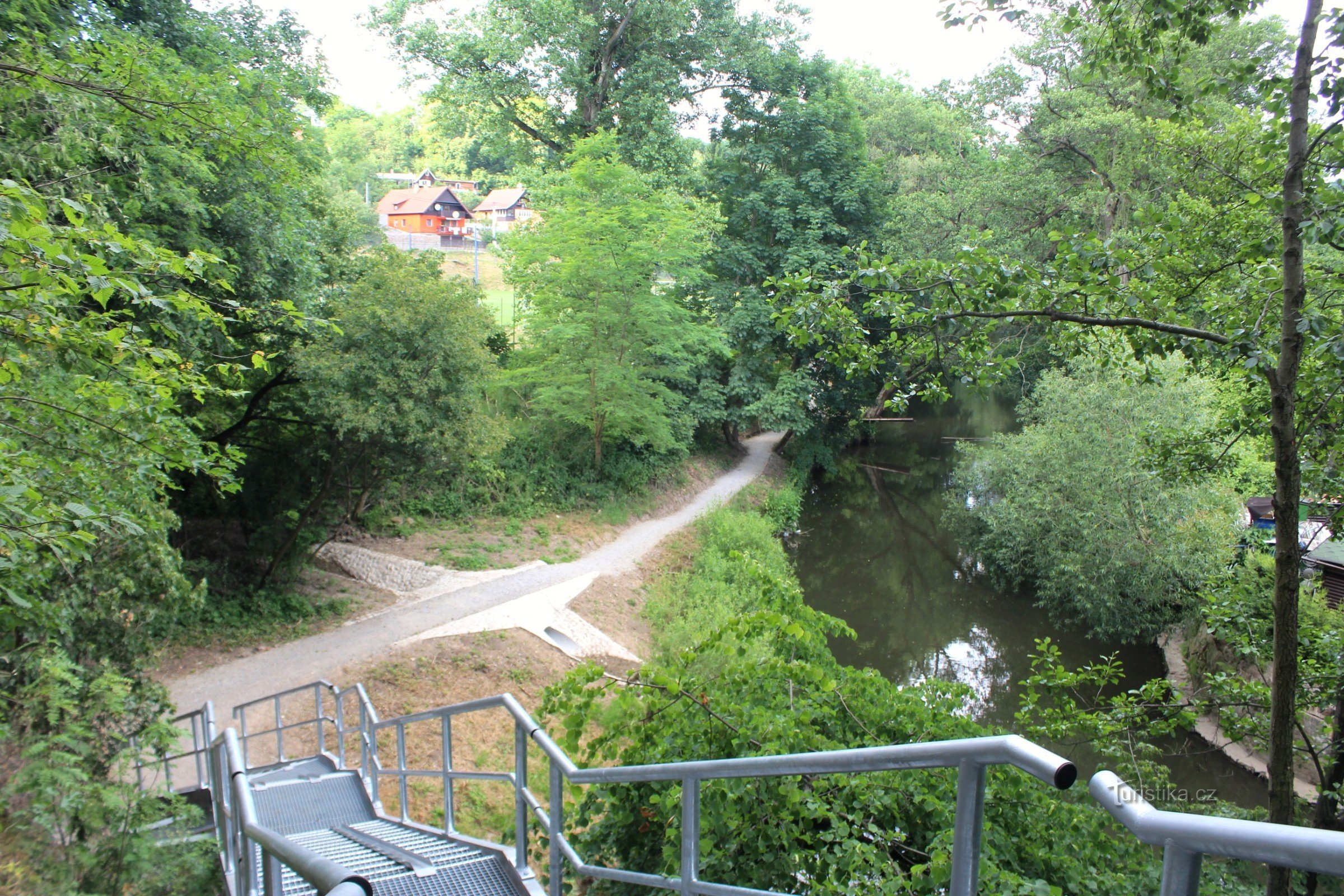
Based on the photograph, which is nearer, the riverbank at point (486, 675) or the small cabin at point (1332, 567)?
the riverbank at point (486, 675)

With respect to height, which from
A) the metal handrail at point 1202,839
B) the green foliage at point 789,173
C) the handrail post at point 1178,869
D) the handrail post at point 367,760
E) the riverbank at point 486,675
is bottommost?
the riverbank at point 486,675

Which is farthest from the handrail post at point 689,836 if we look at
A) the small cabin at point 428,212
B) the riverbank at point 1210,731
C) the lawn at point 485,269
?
the small cabin at point 428,212

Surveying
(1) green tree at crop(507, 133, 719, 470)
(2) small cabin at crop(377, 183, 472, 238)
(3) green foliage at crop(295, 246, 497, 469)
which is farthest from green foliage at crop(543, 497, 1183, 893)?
(2) small cabin at crop(377, 183, 472, 238)

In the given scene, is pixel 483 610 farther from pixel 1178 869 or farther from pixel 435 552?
pixel 1178 869

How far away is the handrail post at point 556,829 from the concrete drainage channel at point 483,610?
991 cm

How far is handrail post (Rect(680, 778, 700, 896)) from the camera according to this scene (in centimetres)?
250

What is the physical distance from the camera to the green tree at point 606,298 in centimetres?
1848

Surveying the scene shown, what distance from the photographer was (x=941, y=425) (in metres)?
35.3

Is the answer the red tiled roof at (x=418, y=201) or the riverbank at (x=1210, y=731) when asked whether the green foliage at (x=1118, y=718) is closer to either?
the riverbank at (x=1210, y=731)

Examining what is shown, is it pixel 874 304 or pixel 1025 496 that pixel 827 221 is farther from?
pixel 874 304

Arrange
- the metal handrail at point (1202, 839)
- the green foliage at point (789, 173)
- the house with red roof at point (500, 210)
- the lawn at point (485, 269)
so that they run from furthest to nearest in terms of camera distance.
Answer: the house with red roof at point (500, 210) < the lawn at point (485, 269) < the green foliage at point (789, 173) < the metal handrail at point (1202, 839)

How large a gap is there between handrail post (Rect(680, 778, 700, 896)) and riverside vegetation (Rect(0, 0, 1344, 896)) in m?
0.56

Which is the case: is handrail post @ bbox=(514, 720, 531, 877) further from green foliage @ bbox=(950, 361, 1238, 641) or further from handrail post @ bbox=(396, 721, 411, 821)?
green foliage @ bbox=(950, 361, 1238, 641)

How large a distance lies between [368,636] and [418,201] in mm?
46133
